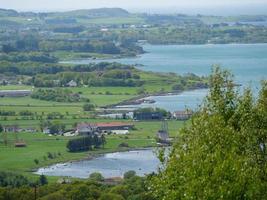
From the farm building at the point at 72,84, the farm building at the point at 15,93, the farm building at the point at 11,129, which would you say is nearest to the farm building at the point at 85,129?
the farm building at the point at 11,129

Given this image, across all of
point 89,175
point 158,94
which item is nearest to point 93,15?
point 158,94

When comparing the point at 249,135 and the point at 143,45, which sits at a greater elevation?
the point at 249,135

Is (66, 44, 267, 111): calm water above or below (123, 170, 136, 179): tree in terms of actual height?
below

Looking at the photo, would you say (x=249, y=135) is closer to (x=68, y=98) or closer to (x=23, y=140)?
(x=23, y=140)

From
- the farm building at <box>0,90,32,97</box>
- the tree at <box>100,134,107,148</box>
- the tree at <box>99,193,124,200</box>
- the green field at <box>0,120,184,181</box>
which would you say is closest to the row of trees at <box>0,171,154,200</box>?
the tree at <box>99,193,124,200</box>

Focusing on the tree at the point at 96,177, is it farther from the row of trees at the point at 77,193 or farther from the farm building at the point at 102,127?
the farm building at the point at 102,127

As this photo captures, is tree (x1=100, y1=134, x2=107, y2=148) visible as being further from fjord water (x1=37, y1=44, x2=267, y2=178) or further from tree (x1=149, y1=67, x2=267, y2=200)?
tree (x1=149, y1=67, x2=267, y2=200)
